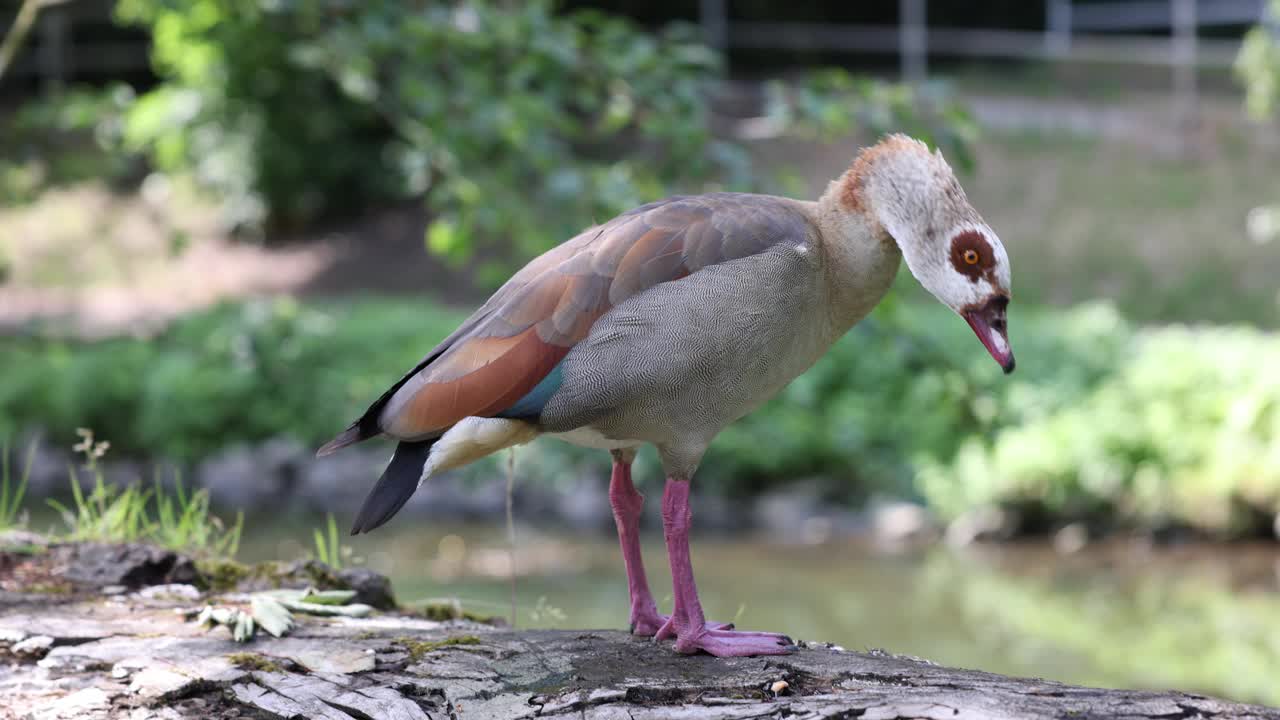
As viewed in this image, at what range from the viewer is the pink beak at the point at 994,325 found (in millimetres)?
3049

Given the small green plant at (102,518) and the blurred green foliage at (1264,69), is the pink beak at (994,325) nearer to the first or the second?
the small green plant at (102,518)

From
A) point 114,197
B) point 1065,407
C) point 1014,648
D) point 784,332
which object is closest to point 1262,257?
point 1065,407

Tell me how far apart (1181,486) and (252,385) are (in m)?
7.15

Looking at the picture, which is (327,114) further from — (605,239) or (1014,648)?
(605,239)

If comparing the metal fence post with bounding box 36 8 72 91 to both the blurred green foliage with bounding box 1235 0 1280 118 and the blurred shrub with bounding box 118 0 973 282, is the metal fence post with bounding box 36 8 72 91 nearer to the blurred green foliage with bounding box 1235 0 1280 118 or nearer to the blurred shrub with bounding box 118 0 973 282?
the blurred shrub with bounding box 118 0 973 282

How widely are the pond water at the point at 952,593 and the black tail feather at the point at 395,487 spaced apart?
12.0 ft

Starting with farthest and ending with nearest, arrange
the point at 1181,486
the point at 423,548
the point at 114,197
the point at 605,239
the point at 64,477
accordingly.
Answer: the point at 114,197
the point at 64,477
the point at 423,548
the point at 1181,486
the point at 605,239

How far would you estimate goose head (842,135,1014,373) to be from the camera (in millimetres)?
3027

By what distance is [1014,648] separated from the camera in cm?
750

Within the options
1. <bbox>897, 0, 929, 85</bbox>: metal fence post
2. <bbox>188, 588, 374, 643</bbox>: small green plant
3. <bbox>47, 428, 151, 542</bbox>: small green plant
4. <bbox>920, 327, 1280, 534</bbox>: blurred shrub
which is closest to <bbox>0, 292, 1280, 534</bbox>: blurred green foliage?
<bbox>920, 327, 1280, 534</bbox>: blurred shrub

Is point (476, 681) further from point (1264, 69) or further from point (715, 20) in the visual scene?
point (715, 20)

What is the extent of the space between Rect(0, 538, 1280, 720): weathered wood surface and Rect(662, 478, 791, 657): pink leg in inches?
1.5

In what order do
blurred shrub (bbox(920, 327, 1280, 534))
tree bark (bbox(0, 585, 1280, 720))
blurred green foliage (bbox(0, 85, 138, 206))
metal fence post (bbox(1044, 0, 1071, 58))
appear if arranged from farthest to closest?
metal fence post (bbox(1044, 0, 1071, 58)) < blurred shrub (bbox(920, 327, 1280, 534)) < blurred green foliage (bbox(0, 85, 138, 206)) < tree bark (bbox(0, 585, 1280, 720))

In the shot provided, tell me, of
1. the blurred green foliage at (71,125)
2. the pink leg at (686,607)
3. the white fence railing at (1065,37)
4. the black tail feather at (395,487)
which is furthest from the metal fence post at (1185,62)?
the black tail feather at (395,487)
